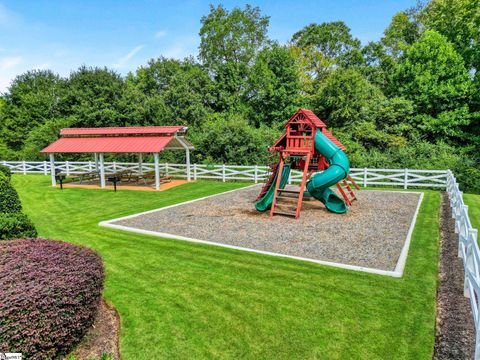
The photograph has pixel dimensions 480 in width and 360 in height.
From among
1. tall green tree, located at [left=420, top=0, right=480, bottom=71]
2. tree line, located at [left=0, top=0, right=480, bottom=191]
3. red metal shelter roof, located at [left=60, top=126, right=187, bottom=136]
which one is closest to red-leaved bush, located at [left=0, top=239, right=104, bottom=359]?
red metal shelter roof, located at [left=60, top=126, right=187, bottom=136]

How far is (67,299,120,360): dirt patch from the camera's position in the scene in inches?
168

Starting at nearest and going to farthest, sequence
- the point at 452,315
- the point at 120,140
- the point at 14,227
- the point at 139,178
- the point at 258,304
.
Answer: the point at 452,315, the point at 258,304, the point at 14,227, the point at 120,140, the point at 139,178

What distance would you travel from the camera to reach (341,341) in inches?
177

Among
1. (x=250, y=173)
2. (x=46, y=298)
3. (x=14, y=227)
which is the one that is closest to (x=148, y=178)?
(x=250, y=173)

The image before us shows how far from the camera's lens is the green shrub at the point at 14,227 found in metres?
6.16

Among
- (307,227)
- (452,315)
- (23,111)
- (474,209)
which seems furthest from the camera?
(23,111)

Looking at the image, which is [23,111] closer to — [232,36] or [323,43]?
[232,36]

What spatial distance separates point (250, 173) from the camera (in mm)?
22156

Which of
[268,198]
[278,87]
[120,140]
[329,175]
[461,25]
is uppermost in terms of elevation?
[461,25]

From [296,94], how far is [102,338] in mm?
28896

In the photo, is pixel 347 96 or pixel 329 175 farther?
pixel 347 96

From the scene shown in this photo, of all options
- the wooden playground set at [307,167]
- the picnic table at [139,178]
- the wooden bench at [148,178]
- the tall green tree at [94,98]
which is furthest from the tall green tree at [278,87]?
the wooden playground set at [307,167]

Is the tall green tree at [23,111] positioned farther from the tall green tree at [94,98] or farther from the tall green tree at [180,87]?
the tall green tree at [180,87]

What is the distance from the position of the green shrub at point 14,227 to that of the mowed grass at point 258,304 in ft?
5.87
